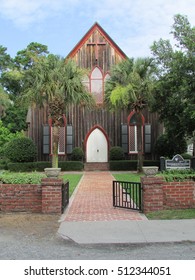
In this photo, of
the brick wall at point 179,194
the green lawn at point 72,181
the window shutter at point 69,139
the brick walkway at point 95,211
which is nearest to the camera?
the brick walkway at point 95,211

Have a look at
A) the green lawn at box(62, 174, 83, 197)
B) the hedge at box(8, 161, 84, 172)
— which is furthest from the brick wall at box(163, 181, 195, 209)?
the hedge at box(8, 161, 84, 172)

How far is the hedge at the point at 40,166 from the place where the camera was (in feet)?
89.3

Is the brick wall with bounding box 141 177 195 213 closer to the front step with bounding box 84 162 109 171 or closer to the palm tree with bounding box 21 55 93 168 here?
the palm tree with bounding box 21 55 93 168

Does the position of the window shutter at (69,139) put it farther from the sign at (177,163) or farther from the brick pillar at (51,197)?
the brick pillar at (51,197)

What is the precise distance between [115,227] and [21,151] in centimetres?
2040

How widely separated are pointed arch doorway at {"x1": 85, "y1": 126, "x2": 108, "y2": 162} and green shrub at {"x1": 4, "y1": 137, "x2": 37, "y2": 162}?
477cm

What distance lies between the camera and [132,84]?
22.8 m

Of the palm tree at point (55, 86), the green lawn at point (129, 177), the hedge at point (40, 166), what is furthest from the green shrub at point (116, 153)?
the palm tree at point (55, 86)

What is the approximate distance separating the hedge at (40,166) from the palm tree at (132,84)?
5906mm

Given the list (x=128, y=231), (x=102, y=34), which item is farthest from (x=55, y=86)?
(x=128, y=231)

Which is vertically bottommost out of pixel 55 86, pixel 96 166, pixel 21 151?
pixel 96 166

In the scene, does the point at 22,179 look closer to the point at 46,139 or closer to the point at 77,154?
the point at 77,154

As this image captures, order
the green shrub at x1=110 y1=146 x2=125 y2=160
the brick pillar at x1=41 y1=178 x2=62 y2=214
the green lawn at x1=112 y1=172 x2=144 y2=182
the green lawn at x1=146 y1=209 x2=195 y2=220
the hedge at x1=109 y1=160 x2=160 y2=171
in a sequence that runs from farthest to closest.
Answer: the green shrub at x1=110 y1=146 x2=125 y2=160 < the hedge at x1=109 y1=160 x2=160 y2=171 < the green lawn at x1=112 y1=172 x2=144 y2=182 < the brick pillar at x1=41 y1=178 x2=62 y2=214 < the green lawn at x1=146 y1=209 x2=195 y2=220

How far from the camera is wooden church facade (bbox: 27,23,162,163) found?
29.8 m
